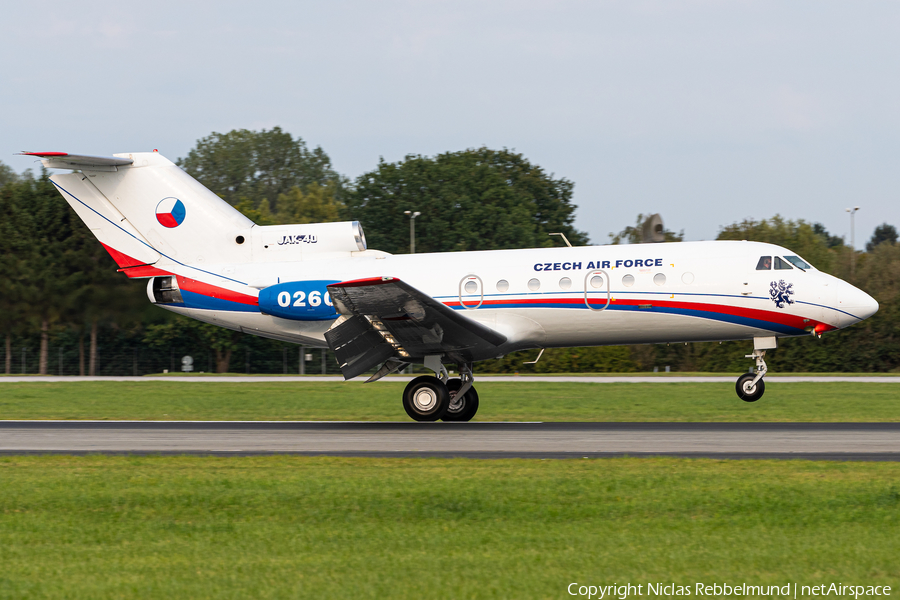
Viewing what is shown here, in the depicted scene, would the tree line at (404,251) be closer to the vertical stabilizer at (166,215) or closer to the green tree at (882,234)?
the vertical stabilizer at (166,215)

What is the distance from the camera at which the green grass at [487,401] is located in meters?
22.0

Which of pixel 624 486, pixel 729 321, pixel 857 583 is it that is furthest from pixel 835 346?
pixel 857 583

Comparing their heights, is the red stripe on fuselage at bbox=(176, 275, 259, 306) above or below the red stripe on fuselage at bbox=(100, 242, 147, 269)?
below

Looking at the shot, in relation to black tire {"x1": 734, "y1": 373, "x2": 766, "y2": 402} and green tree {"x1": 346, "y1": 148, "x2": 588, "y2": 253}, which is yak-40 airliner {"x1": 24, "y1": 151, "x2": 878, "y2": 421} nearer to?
black tire {"x1": 734, "y1": 373, "x2": 766, "y2": 402}

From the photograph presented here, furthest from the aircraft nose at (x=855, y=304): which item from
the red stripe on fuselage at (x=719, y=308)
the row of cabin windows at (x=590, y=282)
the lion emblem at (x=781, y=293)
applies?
the row of cabin windows at (x=590, y=282)

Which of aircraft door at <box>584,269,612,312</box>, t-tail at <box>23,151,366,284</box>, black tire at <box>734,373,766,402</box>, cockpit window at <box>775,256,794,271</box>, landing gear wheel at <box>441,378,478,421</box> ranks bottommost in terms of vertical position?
landing gear wheel at <box>441,378,478,421</box>

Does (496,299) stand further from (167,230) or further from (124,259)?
(124,259)

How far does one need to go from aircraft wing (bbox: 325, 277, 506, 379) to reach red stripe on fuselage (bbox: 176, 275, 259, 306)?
2.42 metres

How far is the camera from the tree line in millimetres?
37750

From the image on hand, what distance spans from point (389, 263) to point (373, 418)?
3.76 m

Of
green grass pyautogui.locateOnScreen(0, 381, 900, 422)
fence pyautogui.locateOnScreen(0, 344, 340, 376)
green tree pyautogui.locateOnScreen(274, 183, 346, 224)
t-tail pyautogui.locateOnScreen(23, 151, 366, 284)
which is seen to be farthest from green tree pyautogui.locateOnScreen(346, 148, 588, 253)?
t-tail pyautogui.locateOnScreen(23, 151, 366, 284)

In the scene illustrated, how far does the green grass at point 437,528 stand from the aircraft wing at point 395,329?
5.63 metres

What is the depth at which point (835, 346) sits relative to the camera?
4612cm

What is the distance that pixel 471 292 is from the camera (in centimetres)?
2022
